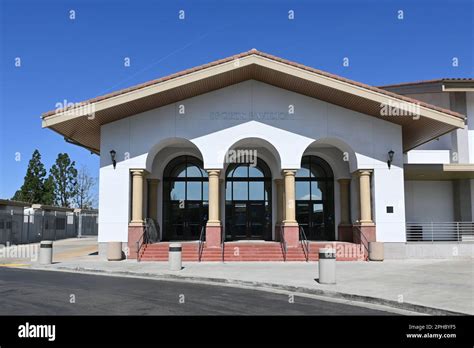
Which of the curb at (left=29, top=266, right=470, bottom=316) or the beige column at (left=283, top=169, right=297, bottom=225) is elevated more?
the beige column at (left=283, top=169, right=297, bottom=225)

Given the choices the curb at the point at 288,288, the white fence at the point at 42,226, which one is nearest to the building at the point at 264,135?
the curb at the point at 288,288

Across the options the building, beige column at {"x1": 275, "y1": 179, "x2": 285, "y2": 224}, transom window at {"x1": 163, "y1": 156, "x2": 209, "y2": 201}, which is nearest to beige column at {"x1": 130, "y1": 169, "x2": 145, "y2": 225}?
the building

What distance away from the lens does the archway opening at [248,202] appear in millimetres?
21984

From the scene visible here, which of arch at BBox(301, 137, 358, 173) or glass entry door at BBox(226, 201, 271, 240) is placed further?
glass entry door at BBox(226, 201, 271, 240)

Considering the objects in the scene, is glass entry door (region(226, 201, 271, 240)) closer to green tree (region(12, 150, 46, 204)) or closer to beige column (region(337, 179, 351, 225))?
beige column (region(337, 179, 351, 225))

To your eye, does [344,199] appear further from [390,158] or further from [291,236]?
[291,236]

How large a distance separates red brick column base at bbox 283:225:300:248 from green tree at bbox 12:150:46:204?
42.7 meters

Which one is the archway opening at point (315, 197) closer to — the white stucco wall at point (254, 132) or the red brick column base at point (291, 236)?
the white stucco wall at point (254, 132)

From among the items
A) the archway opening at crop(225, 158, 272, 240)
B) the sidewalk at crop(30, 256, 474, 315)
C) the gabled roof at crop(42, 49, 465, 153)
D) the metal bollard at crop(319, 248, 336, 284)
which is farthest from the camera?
the archway opening at crop(225, 158, 272, 240)

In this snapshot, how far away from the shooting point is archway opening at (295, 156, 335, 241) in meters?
Result: 21.9

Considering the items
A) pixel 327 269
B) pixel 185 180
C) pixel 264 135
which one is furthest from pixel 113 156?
pixel 327 269

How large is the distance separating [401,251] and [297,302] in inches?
410
